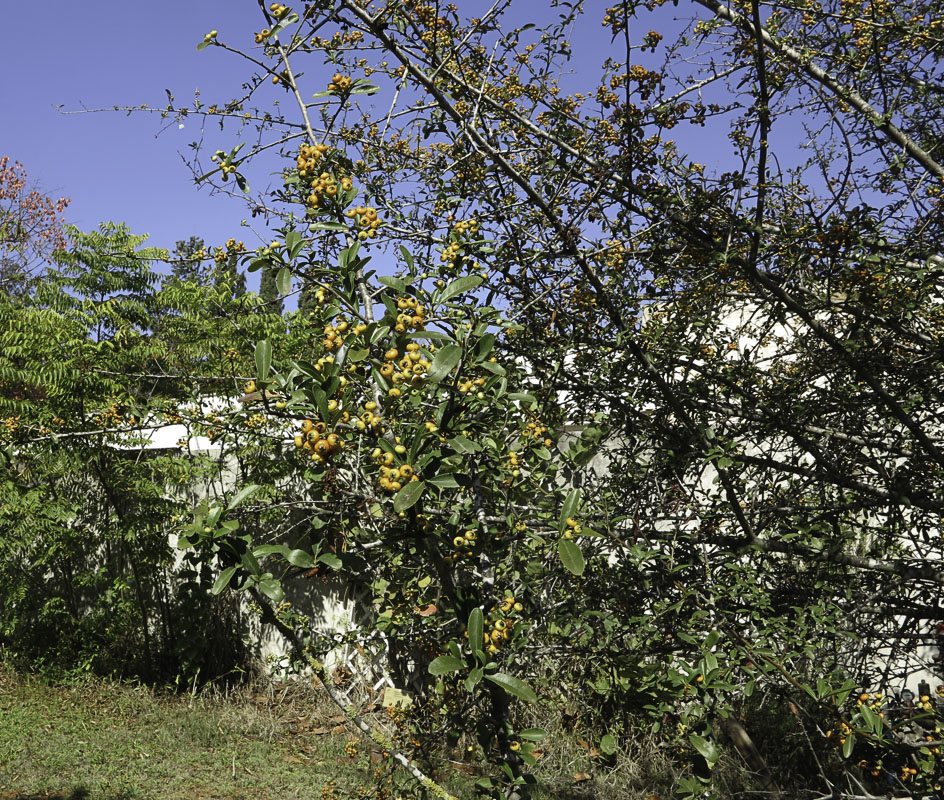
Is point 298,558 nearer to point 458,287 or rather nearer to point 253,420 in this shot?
point 458,287

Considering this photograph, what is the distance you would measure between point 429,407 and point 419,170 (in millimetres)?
1816

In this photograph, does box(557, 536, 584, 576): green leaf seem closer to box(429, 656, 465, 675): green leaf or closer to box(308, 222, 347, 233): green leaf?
box(429, 656, 465, 675): green leaf

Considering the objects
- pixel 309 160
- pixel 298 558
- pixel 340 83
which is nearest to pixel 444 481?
pixel 298 558

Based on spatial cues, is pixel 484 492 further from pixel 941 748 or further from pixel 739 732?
pixel 739 732

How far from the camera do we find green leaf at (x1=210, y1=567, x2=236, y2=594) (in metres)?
1.35

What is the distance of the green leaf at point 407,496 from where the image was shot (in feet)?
4.54

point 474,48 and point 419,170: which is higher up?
point 474,48

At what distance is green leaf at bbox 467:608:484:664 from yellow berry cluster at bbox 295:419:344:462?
435 mm

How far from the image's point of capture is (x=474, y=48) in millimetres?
3027

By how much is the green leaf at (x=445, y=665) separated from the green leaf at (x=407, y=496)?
36 centimetres

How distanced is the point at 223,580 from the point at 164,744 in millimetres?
4210

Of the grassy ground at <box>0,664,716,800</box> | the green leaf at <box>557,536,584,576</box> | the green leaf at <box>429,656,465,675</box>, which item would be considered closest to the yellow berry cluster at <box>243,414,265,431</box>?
the green leaf at <box>429,656,465,675</box>

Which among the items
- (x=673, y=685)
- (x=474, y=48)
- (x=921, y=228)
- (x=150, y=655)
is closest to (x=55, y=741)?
(x=150, y=655)

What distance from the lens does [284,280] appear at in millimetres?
1654
